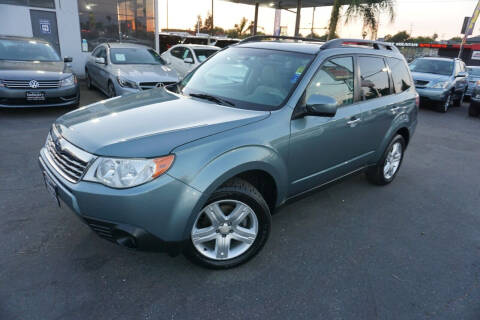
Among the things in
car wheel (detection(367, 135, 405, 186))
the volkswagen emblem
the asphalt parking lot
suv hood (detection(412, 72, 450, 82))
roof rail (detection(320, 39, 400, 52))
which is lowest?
the asphalt parking lot

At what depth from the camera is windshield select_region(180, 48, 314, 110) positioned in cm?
298

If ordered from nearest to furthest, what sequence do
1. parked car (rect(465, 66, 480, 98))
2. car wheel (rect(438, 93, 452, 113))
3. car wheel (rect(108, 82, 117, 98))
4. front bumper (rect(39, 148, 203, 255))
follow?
1. front bumper (rect(39, 148, 203, 255))
2. car wheel (rect(108, 82, 117, 98))
3. car wheel (rect(438, 93, 452, 113))
4. parked car (rect(465, 66, 480, 98))

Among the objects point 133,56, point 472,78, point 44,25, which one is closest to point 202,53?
point 133,56

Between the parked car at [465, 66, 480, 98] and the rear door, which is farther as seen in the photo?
the parked car at [465, 66, 480, 98]

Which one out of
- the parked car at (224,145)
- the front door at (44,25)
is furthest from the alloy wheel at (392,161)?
the front door at (44,25)

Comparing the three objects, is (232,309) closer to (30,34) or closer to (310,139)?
(310,139)

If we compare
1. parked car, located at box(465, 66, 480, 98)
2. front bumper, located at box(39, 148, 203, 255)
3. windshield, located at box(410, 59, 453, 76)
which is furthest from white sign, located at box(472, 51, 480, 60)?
front bumper, located at box(39, 148, 203, 255)

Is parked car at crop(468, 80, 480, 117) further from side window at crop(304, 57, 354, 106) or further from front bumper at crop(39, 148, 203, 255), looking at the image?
front bumper at crop(39, 148, 203, 255)

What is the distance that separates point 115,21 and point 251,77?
13.9m

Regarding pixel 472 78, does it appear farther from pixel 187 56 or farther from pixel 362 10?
pixel 187 56

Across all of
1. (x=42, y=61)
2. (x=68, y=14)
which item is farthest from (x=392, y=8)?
(x=42, y=61)

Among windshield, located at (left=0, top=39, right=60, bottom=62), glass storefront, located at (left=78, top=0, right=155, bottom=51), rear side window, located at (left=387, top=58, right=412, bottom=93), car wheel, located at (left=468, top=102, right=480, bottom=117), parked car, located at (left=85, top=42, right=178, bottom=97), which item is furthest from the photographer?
glass storefront, located at (left=78, top=0, right=155, bottom=51)

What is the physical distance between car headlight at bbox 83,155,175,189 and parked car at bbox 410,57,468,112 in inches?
439

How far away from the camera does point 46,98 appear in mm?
6672
